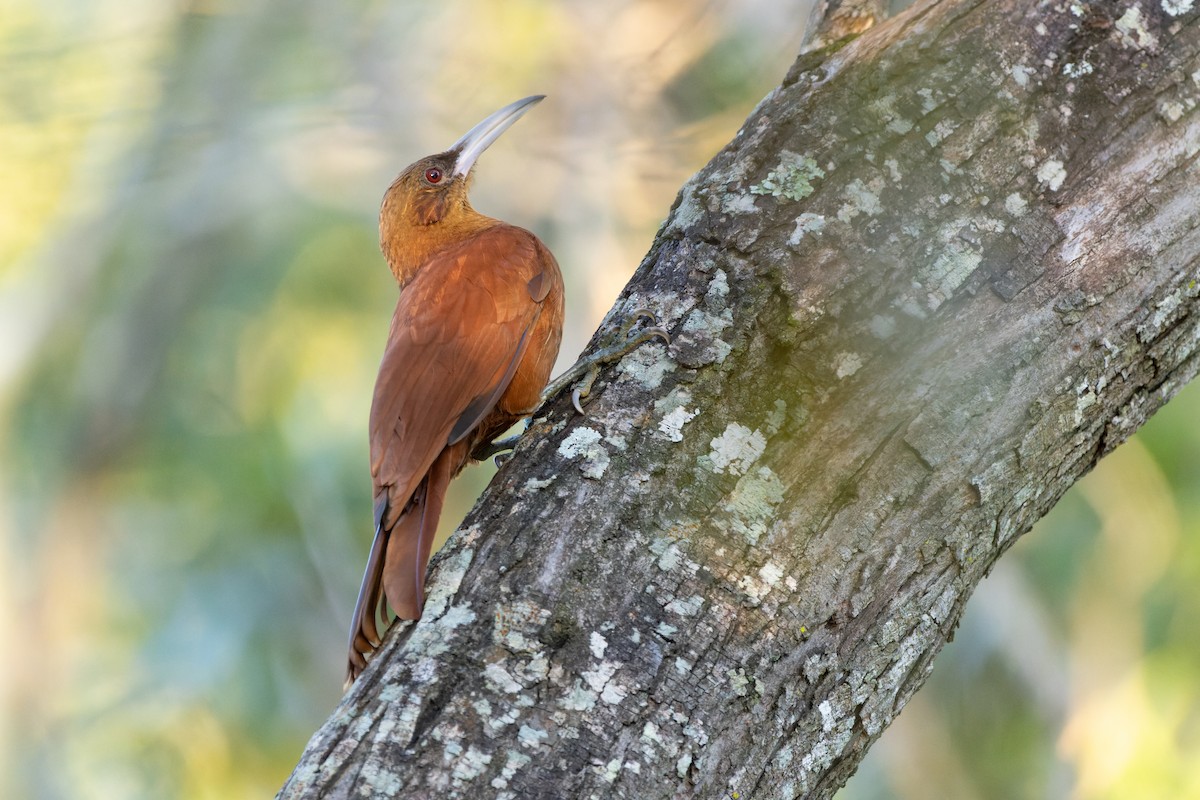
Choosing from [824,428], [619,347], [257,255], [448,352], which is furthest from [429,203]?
[257,255]

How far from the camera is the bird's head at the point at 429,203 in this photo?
3738 millimetres

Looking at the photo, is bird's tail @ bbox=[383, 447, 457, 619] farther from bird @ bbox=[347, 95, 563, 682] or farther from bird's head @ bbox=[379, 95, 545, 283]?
bird's head @ bbox=[379, 95, 545, 283]

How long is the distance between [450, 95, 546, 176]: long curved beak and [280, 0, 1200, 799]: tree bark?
1.72 m

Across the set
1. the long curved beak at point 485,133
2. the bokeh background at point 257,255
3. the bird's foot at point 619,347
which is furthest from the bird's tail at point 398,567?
the bokeh background at point 257,255

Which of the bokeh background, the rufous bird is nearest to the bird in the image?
the rufous bird

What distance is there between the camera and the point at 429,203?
376 centimetres

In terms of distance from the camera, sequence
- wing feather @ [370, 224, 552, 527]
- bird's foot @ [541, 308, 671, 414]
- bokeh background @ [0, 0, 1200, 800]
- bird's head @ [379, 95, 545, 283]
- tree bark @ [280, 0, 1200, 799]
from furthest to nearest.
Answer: bokeh background @ [0, 0, 1200, 800] → bird's head @ [379, 95, 545, 283] → wing feather @ [370, 224, 552, 527] → bird's foot @ [541, 308, 671, 414] → tree bark @ [280, 0, 1200, 799]

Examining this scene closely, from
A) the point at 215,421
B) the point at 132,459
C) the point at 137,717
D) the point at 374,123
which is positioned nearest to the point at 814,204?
the point at 374,123

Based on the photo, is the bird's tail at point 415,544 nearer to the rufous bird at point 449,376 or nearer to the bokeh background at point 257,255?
the rufous bird at point 449,376

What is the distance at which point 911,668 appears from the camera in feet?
6.07

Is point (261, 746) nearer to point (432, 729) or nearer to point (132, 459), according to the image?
point (132, 459)

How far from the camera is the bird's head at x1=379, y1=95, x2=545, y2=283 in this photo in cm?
374

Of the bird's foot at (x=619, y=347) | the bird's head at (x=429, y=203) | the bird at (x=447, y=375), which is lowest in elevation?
the bird's foot at (x=619, y=347)

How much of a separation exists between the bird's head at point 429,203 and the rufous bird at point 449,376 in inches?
7.5
